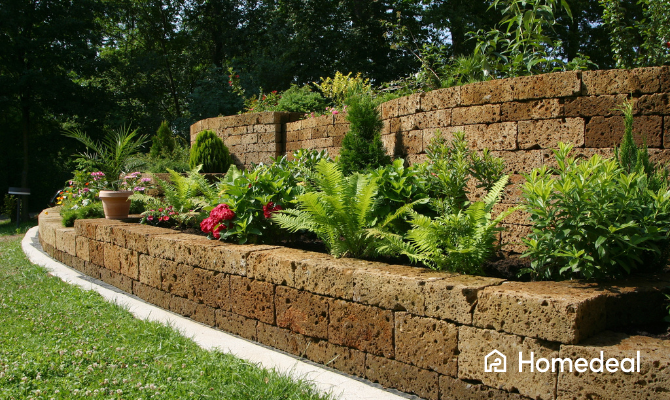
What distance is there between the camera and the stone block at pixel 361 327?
10.4 feet

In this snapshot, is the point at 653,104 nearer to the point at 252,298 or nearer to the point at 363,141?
the point at 363,141

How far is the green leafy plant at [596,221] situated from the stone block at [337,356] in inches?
52.8

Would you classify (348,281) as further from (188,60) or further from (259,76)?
(188,60)

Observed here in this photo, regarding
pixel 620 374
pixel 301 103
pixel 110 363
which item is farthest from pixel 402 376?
pixel 301 103

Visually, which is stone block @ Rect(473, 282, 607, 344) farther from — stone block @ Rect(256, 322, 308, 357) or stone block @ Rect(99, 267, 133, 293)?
stone block @ Rect(99, 267, 133, 293)

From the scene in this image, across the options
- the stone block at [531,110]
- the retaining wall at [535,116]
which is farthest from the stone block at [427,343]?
the stone block at [531,110]

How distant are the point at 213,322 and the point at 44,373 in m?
1.56

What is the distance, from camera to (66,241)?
296 inches

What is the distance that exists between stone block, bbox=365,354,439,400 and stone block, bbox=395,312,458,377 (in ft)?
0.15

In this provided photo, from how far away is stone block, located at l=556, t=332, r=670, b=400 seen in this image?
2.16 m

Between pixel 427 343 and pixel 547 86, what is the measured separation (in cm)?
306

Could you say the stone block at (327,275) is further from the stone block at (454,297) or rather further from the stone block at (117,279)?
the stone block at (117,279)

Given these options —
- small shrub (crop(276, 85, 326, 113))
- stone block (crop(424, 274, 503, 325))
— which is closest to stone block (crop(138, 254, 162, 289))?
stone block (crop(424, 274, 503, 325))

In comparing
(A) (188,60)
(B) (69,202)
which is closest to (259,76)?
(A) (188,60)
